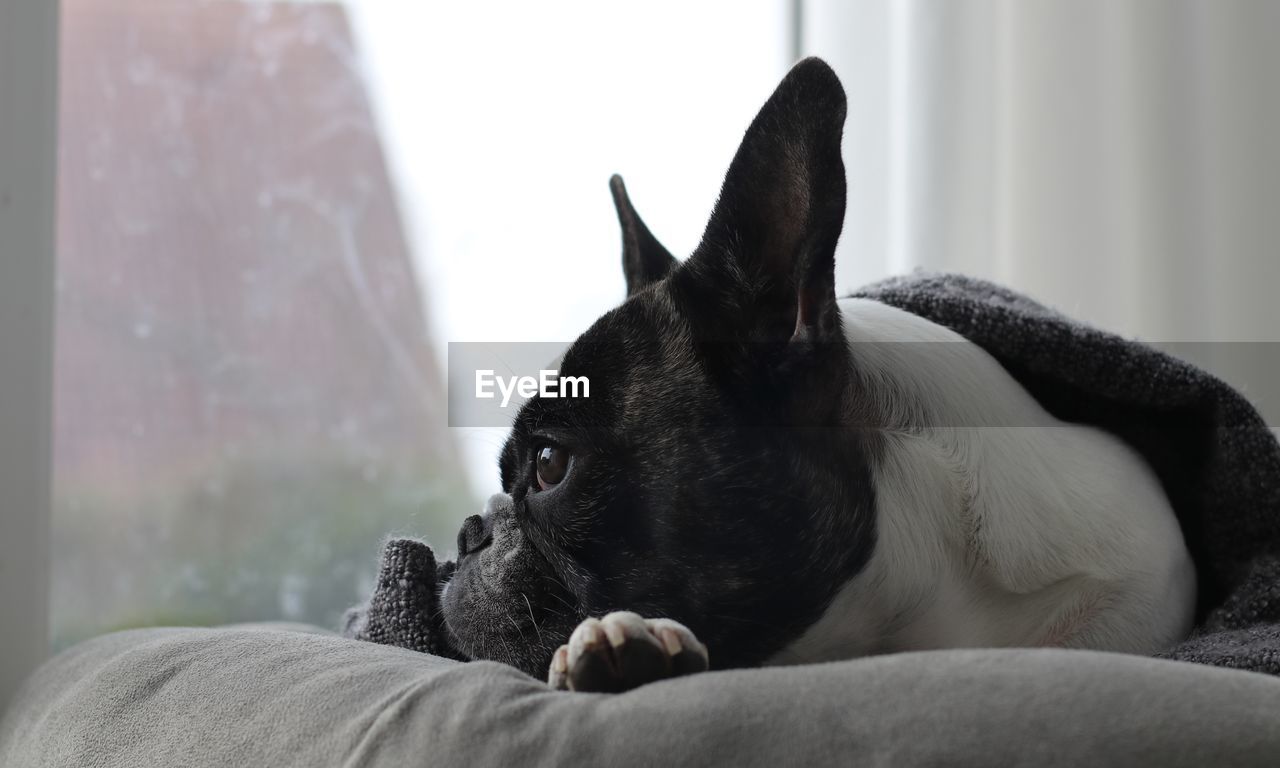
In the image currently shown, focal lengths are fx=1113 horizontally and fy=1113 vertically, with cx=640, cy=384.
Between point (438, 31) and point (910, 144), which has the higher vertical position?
point (438, 31)

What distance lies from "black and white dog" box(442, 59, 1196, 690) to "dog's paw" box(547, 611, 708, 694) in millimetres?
177

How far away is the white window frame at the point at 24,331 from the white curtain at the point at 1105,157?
1.41 meters

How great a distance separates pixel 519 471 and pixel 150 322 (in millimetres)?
1353

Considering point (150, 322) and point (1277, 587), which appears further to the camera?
point (150, 322)

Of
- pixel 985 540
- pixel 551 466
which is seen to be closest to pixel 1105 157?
pixel 985 540

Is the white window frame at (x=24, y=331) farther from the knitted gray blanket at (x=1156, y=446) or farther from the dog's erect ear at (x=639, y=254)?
the dog's erect ear at (x=639, y=254)

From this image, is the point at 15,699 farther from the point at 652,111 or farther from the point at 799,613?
the point at 652,111

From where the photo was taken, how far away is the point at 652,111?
218 centimetres

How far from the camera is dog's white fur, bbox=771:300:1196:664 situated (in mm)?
914

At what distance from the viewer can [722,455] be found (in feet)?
3.00

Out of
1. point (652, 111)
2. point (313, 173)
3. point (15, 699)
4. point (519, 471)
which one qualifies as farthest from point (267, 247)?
point (519, 471)

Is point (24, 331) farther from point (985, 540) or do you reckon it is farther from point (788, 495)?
point (985, 540)

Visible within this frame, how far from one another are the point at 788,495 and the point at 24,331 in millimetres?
1041

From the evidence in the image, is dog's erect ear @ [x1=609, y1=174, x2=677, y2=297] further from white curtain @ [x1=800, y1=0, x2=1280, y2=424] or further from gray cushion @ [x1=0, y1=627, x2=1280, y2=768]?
white curtain @ [x1=800, y1=0, x2=1280, y2=424]
